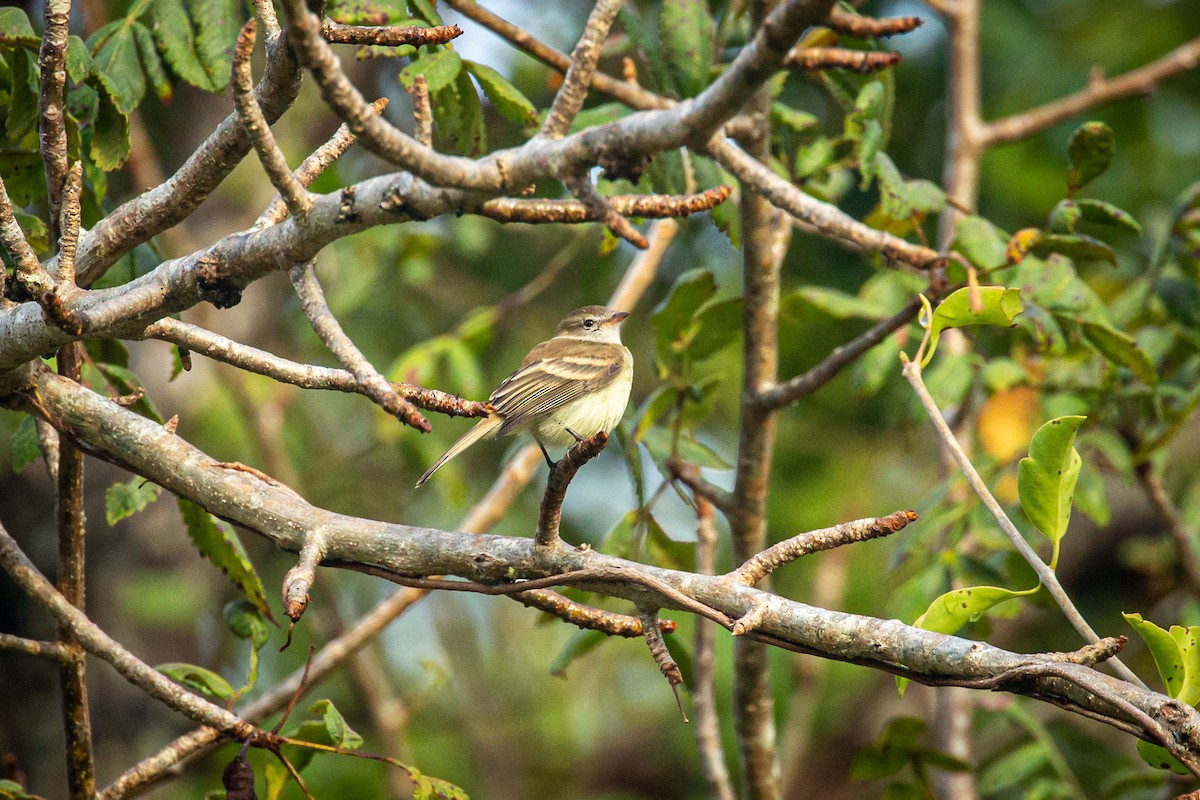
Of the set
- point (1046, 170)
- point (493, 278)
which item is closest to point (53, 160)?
point (493, 278)

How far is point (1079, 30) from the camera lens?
7.53m

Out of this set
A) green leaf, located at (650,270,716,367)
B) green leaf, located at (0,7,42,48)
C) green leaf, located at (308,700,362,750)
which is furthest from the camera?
green leaf, located at (650,270,716,367)

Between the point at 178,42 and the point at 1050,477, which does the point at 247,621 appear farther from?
the point at 1050,477

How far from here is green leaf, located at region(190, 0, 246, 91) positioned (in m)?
3.04

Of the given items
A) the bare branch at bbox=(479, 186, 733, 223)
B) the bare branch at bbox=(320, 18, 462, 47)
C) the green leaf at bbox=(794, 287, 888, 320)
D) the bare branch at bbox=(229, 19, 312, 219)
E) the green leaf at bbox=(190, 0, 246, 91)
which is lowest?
the bare branch at bbox=(479, 186, 733, 223)

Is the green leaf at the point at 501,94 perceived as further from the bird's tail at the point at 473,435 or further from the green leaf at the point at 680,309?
the bird's tail at the point at 473,435

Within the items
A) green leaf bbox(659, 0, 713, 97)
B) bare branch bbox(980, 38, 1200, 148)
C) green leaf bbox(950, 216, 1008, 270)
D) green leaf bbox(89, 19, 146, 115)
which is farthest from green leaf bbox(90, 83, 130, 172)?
bare branch bbox(980, 38, 1200, 148)

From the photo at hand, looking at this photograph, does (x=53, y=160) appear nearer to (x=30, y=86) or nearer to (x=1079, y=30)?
(x=30, y=86)

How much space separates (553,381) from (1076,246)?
7.77 ft

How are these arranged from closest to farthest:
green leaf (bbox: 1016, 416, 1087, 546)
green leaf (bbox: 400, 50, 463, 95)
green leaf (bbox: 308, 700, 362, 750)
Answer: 1. green leaf (bbox: 1016, 416, 1087, 546)
2. green leaf (bbox: 308, 700, 362, 750)
3. green leaf (bbox: 400, 50, 463, 95)

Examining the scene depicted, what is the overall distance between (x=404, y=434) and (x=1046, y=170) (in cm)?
435

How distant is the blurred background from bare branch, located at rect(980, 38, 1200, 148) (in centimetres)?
96

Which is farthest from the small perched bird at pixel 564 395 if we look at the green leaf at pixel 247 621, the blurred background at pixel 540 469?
the green leaf at pixel 247 621

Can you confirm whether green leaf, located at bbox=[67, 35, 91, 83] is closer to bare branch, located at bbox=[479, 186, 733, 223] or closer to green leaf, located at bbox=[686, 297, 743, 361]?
bare branch, located at bbox=[479, 186, 733, 223]
